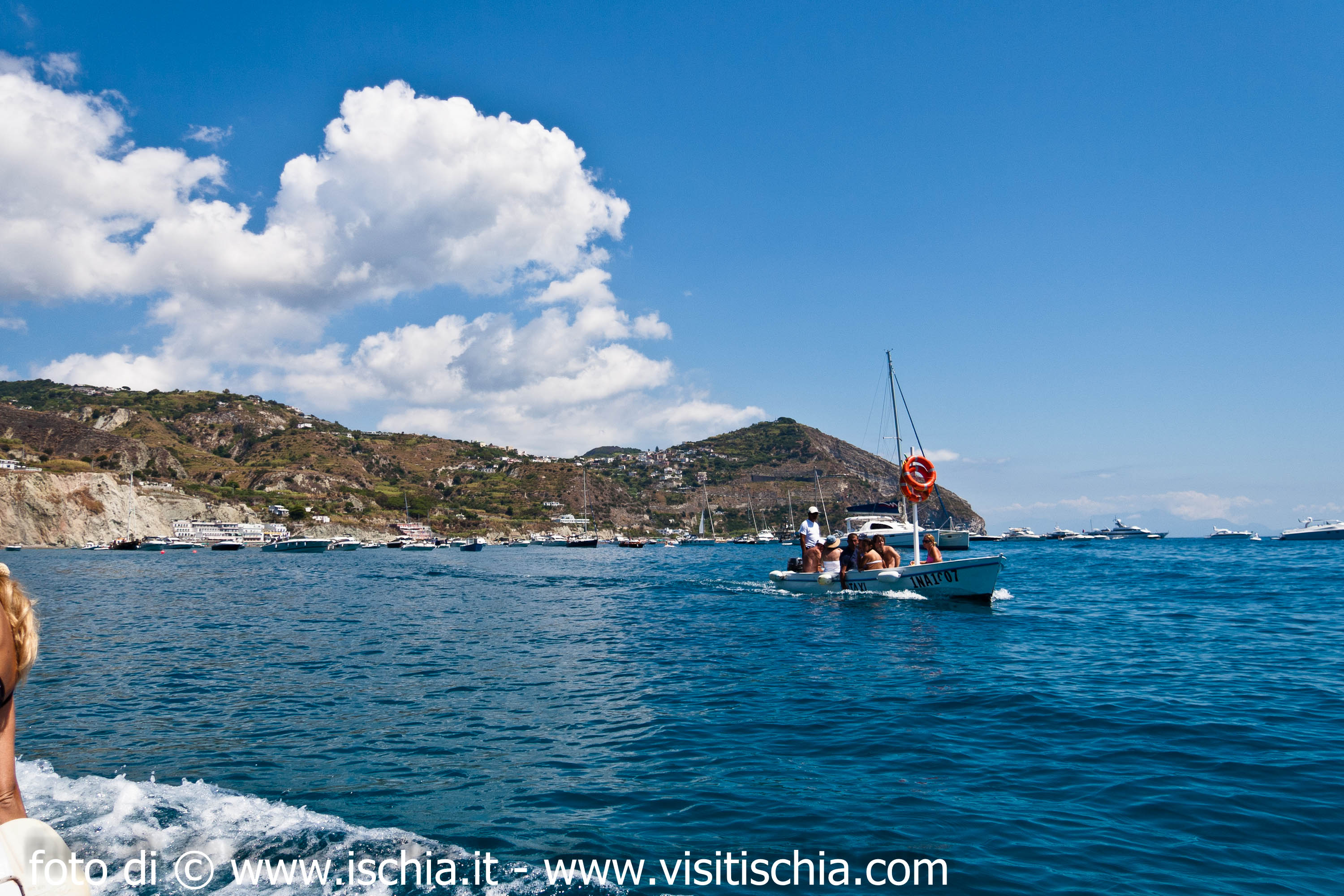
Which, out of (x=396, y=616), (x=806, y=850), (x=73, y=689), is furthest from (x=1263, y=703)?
(x=396, y=616)

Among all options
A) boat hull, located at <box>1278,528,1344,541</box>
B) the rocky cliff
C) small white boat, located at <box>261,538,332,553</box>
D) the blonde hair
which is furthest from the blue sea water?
the rocky cliff

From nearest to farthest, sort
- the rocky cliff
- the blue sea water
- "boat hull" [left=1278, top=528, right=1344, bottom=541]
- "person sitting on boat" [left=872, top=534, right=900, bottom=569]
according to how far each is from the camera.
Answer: the blue sea water < "person sitting on boat" [left=872, top=534, right=900, bottom=569] < "boat hull" [left=1278, top=528, right=1344, bottom=541] < the rocky cliff

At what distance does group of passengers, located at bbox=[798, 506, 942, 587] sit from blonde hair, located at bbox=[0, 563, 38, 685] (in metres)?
28.0

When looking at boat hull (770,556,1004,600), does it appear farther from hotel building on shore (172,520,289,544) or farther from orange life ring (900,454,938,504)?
hotel building on shore (172,520,289,544)

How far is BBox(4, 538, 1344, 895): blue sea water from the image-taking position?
6.86 meters

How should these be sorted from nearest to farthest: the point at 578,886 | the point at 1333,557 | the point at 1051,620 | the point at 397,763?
the point at 578,886
the point at 397,763
the point at 1051,620
the point at 1333,557

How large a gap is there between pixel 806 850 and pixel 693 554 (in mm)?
94505

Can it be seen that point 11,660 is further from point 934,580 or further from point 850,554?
point 850,554

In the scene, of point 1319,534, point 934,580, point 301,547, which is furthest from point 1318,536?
point 301,547

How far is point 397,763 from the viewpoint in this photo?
30.9 ft

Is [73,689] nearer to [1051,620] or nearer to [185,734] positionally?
[185,734]

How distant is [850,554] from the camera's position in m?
31.0

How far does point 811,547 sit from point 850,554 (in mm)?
3820

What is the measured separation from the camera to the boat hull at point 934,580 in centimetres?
2612
